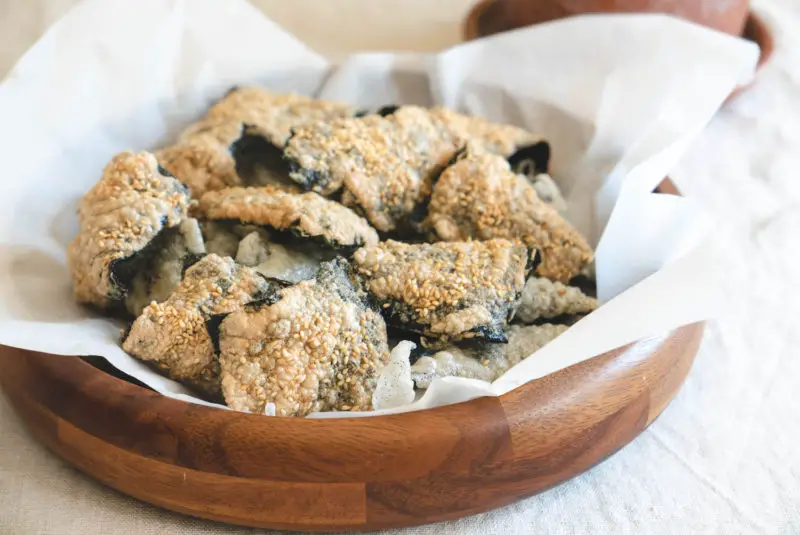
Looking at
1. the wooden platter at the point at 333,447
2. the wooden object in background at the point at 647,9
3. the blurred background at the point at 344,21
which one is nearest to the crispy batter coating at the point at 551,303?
the wooden platter at the point at 333,447

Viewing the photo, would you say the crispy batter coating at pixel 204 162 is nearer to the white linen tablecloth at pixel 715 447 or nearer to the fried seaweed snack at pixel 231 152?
the fried seaweed snack at pixel 231 152

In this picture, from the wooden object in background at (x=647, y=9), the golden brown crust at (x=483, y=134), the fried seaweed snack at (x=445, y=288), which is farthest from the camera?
the wooden object in background at (x=647, y=9)

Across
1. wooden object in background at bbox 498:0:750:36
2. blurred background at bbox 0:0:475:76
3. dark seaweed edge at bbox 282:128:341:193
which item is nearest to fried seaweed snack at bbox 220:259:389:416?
dark seaweed edge at bbox 282:128:341:193

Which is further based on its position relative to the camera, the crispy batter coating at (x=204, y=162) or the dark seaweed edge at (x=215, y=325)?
the crispy batter coating at (x=204, y=162)

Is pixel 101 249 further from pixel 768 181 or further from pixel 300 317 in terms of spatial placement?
pixel 768 181

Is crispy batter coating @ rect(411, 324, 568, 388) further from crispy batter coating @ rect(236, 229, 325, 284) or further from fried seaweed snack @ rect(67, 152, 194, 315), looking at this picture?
fried seaweed snack @ rect(67, 152, 194, 315)

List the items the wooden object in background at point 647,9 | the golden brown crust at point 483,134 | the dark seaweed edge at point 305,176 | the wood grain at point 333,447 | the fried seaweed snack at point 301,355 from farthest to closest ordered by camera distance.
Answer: the wooden object in background at point 647,9 → the golden brown crust at point 483,134 → the dark seaweed edge at point 305,176 → the fried seaweed snack at point 301,355 → the wood grain at point 333,447

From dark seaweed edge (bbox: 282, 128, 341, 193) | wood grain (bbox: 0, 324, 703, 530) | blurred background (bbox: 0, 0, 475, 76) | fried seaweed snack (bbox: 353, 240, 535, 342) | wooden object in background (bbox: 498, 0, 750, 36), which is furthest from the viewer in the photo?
blurred background (bbox: 0, 0, 475, 76)
